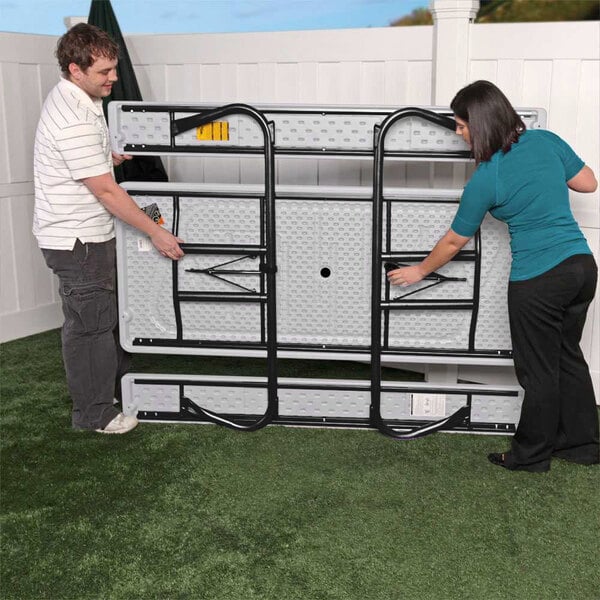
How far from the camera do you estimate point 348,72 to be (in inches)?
146

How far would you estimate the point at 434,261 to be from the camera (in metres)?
2.88

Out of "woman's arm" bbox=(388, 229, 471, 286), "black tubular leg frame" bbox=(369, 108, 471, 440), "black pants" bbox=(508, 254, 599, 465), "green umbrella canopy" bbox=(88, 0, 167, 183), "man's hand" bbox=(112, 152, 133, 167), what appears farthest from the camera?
"green umbrella canopy" bbox=(88, 0, 167, 183)

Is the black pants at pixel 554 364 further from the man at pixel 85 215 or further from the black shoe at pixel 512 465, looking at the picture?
the man at pixel 85 215

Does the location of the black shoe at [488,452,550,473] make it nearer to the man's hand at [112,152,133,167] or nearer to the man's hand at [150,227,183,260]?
the man's hand at [150,227,183,260]

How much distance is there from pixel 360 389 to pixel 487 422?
533 mm

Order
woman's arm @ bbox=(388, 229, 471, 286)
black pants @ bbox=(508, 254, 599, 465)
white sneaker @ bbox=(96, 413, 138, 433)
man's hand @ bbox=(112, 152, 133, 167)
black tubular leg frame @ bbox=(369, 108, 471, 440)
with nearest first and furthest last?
black pants @ bbox=(508, 254, 599, 465) < woman's arm @ bbox=(388, 229, 471, 286) < black tubular leg frame @ bbox=(369, 108, 471, 440) < man's hand @ bbox=(112, 152, 133, 167) < white sneaker @ bbox=(96, 413, 138, 433)

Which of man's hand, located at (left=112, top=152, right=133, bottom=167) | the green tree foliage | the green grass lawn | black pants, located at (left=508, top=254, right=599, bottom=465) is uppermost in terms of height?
the green tree foliage

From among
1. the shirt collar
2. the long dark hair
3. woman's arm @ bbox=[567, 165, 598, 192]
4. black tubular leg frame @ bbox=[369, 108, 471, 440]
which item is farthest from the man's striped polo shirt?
woman's arm @ bbox=[567, 165, 598, 192]

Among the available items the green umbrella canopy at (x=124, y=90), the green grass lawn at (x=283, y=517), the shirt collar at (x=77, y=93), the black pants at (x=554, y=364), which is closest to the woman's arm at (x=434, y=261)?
the black pants at (x=554, y=364)

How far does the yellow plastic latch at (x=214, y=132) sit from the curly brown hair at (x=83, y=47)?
1.41 ft

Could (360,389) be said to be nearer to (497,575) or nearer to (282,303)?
(282,303)

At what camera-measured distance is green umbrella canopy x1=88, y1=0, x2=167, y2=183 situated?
3.76 m

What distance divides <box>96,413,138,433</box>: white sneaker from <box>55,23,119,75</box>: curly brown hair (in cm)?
139

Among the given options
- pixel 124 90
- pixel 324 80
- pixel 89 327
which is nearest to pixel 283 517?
pixel 89 327
